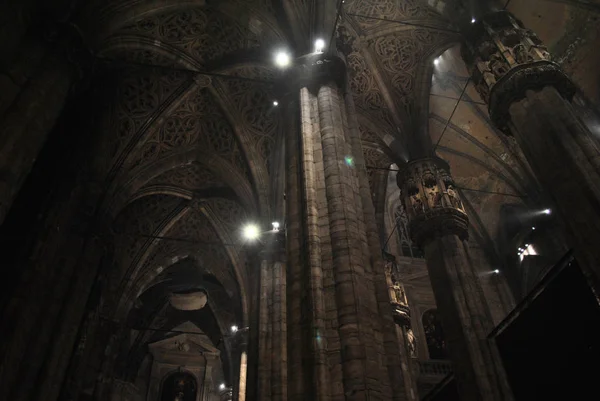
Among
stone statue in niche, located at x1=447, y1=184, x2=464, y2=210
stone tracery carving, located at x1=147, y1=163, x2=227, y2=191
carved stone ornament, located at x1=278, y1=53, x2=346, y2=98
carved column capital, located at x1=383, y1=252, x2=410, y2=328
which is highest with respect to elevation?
stone tracery carving, located at x1=147, y1=163, x2=227, y2=191

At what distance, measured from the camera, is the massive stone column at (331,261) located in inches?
175

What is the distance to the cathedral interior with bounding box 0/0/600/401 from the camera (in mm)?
5250

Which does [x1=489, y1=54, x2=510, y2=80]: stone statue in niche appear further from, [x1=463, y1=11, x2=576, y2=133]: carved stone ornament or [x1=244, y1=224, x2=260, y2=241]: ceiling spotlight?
[x1=244, y1=224, x2=260, y2=241]: ceiling spotlight

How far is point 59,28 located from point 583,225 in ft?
23.6

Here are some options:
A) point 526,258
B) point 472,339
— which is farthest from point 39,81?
point 526,258

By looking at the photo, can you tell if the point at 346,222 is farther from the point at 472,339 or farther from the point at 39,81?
the point at 39,81

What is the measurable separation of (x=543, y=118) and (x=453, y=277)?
134 inches

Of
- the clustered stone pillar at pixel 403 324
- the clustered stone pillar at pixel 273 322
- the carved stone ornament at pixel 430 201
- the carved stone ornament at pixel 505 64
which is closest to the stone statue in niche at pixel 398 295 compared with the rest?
the clustered stone pillar at pixel 403 324

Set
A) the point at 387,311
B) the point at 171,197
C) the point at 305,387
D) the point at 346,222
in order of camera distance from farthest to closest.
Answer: the point at 171,197 < the point at 346,222 < the point at 387,311 < the point at 305,387

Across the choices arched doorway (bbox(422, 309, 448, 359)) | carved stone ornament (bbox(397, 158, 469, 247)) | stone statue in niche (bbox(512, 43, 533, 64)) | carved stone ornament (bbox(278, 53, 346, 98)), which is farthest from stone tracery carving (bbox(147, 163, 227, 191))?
stone statue in niche (bbox(512, 43, 533, 64))

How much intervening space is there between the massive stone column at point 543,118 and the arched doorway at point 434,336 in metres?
9.22

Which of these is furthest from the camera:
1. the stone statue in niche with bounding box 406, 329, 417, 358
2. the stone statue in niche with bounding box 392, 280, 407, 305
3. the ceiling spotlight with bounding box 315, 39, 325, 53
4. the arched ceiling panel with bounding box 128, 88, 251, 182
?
the stone statue in niche with bounding box 406, 329, 417, 358

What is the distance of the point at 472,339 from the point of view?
7.37 m

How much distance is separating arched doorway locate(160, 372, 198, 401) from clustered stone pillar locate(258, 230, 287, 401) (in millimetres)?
13880
